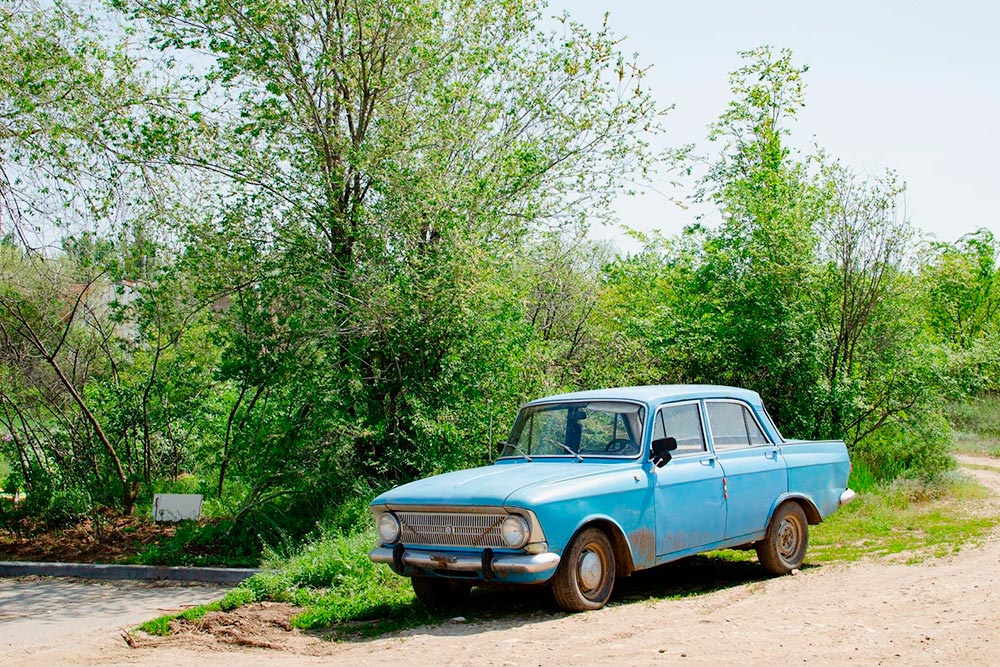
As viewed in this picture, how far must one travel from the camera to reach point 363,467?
13242 mm

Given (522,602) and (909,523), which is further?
(909,523)

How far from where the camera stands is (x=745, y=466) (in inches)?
370

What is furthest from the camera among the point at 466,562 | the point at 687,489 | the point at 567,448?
the point at 567,448

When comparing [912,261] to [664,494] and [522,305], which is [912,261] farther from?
[664,494]

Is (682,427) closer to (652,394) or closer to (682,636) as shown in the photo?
(652,394)

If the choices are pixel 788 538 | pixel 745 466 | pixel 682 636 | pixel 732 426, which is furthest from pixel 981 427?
pixel 682 636

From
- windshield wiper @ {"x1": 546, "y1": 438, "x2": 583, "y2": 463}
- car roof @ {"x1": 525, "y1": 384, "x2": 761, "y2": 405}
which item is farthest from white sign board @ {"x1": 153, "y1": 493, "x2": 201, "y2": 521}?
windshield wiper @ {"x1": 546, "y1": 438, "x2": 583, "y2": 463}

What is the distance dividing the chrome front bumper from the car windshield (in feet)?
4.92

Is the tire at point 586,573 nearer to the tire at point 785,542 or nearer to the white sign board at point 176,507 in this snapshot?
the tire at point 785,542

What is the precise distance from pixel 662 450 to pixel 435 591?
2291 millimetres

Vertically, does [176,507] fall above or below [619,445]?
below

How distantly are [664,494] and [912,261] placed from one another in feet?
32.0

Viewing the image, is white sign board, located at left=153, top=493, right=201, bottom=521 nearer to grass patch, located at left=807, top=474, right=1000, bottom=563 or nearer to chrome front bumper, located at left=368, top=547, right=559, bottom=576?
chrome front bumper, located at left=368, top=547, right=559, bottom=576

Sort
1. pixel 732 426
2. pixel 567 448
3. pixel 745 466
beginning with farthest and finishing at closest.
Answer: pixel 732 426 < pixel 745 466 < pixel 567 448
